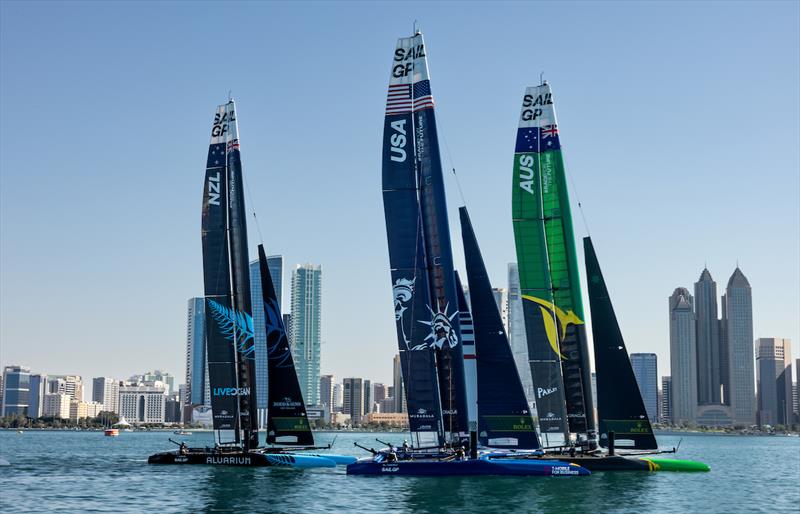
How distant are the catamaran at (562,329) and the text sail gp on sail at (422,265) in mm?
5618

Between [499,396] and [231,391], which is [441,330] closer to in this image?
[499,396]

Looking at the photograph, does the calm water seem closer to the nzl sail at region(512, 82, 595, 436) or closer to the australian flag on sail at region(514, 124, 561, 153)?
the nzl sail at region(512, 82, 595, 436)

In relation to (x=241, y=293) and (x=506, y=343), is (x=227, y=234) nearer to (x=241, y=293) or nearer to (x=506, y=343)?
(x=241, y=293)

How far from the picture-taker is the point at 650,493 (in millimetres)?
39250

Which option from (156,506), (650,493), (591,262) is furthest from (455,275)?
(156,506)

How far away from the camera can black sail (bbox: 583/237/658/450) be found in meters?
45.8

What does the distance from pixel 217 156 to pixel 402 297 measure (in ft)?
46.1

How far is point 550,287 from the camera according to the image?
151 ft

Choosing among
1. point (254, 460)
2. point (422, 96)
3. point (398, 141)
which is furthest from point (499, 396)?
point (422, 96)

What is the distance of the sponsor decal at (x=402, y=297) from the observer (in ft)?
137

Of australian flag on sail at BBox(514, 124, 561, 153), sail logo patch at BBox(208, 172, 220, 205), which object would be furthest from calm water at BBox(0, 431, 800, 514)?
australian flag on sail at BBox(514, 124, 561, 153)

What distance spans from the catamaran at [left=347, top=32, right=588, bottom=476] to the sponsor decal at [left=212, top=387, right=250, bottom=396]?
9.78 metres

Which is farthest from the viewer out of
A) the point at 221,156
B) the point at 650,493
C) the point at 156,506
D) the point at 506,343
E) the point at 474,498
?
the point at 221,156

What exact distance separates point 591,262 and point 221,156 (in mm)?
18624
